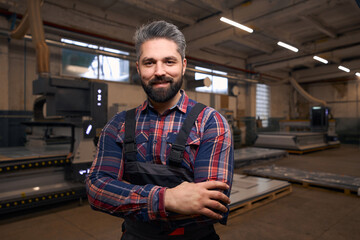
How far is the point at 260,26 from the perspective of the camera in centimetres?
733

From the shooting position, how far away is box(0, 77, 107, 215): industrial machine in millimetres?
3529

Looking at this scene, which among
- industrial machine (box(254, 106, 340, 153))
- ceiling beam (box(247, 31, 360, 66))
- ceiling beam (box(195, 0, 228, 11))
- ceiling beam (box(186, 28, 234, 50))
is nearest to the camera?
ceiling beam (box(195, 0, 228, 11))

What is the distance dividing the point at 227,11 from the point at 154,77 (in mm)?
6808

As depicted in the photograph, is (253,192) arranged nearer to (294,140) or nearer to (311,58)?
(294,140)

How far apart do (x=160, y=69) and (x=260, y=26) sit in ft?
23.5

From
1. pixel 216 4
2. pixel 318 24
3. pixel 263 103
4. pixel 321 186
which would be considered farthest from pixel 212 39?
pixel 263 103

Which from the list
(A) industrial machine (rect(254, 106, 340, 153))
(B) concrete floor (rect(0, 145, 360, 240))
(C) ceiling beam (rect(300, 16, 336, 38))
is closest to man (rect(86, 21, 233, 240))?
(B) concrete floor (rect(0, 145, 360, 240))

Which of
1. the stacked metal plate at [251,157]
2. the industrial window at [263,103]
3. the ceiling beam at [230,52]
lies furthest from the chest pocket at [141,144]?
the industrial window at [263,103]

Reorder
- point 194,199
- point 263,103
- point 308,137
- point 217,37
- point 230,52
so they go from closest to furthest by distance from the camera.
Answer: point 194,199
point 217,37
point 308,137
point 230,52
point 263,103

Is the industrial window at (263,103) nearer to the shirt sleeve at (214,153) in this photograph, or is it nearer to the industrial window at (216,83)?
the industrial window at (216,83)

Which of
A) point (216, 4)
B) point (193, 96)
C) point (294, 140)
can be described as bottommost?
point (294, 140)

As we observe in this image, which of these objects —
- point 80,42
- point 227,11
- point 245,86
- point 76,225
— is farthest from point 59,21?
point 245,86

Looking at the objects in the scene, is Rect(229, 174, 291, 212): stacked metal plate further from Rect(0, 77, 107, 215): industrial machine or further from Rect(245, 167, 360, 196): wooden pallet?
Rect(0, 77, 107, 215): industrial machine

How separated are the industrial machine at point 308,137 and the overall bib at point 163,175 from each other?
31.2 feet
